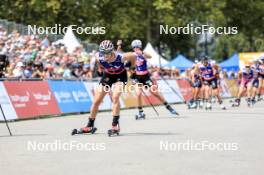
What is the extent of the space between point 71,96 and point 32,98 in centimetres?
294

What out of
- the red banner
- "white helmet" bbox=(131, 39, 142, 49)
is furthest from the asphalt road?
the red banner

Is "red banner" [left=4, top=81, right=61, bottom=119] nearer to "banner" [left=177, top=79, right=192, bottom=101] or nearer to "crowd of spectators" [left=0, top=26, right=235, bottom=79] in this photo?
"crowd of spectators" [left=0, top=26, right=235, bottom=79]

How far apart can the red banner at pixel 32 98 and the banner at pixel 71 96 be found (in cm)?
42

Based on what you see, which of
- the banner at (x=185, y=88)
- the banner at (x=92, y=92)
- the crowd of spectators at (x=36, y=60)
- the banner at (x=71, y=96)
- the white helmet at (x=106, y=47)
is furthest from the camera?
the banner at (x=185, y=88)

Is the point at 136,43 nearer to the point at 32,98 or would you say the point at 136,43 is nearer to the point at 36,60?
the point at 32,98

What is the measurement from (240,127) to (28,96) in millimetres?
7552

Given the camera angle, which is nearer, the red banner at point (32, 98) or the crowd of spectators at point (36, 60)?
the red banner at point (32, 98)

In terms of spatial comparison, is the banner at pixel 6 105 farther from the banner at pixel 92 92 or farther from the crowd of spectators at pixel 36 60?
the banner at pixel 92 92

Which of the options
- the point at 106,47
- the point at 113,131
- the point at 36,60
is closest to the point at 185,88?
the point at 36,60

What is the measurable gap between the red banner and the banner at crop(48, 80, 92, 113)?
16.4 inches

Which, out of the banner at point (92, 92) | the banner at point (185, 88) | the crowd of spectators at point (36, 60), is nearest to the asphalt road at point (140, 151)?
the crowd of spectators at point (36, 60)

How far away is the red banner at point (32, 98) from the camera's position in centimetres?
2017

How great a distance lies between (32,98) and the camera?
21234 mm

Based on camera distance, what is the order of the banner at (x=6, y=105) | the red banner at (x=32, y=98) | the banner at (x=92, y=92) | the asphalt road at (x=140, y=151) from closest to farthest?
the asphalt road at (x=140, y=151) < the banner at (x=6, y=105) < the red banner at (x=32, y=98) < the banner at (x=92, y=92)
